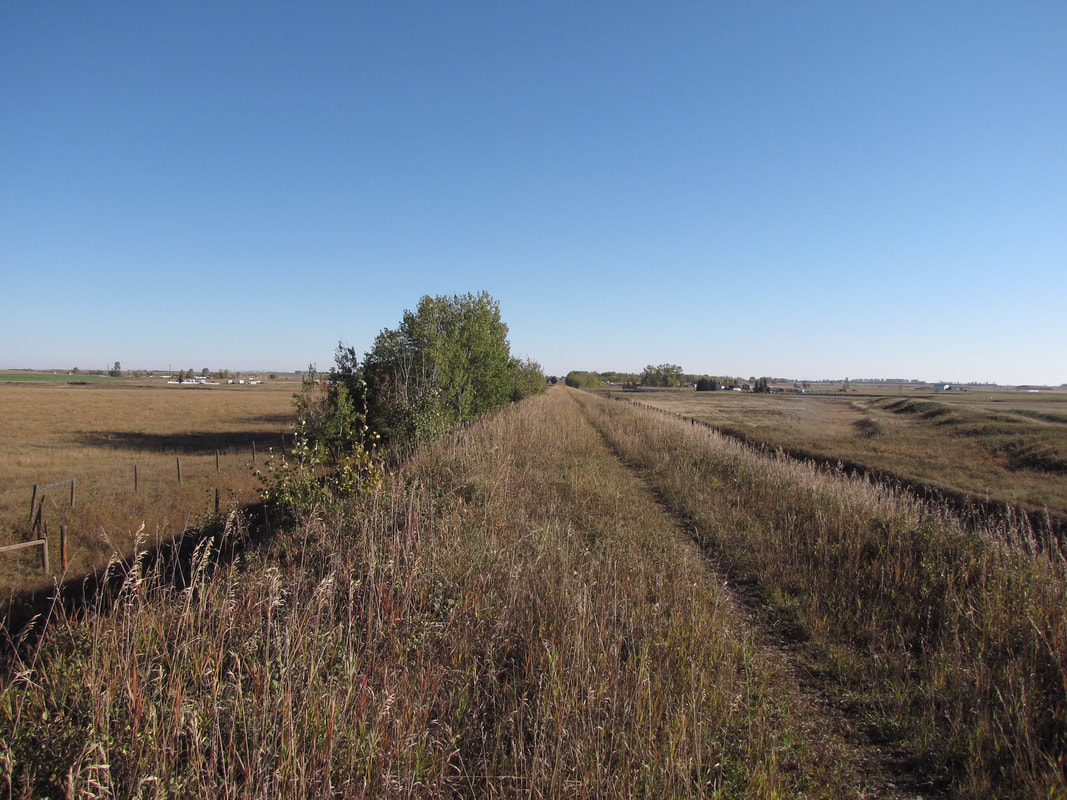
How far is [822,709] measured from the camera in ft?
11.8

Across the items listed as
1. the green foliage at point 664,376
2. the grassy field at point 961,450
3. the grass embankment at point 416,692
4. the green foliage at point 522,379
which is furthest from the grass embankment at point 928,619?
the green foliage at point 664,376

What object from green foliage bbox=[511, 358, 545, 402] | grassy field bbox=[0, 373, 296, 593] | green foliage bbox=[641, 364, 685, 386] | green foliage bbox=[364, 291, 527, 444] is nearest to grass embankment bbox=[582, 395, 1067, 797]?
grassy field bbox=[0, 373, 296, 593]

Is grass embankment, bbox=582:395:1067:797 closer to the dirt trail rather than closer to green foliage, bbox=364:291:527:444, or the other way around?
the dirt trail

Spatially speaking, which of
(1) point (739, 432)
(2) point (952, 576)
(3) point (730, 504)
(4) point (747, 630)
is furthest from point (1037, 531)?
(1) point (739, 432)

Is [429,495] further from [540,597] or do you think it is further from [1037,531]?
[1037,531]

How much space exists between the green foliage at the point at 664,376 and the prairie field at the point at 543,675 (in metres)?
189

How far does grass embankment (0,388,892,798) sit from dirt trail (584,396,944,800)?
0.18 ft

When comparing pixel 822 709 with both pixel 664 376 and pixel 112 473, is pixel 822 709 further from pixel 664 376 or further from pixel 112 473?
pixel 664 376

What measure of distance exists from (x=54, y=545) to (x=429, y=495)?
14.3 metres

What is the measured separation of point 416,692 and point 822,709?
2.96 m

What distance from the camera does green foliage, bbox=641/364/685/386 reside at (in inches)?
7431

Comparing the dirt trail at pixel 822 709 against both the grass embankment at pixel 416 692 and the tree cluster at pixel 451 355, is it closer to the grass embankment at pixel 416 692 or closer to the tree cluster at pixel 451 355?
the grass embankment at pixel 416 692

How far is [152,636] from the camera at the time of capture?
10.7 ft

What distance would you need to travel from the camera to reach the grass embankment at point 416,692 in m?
2.41
